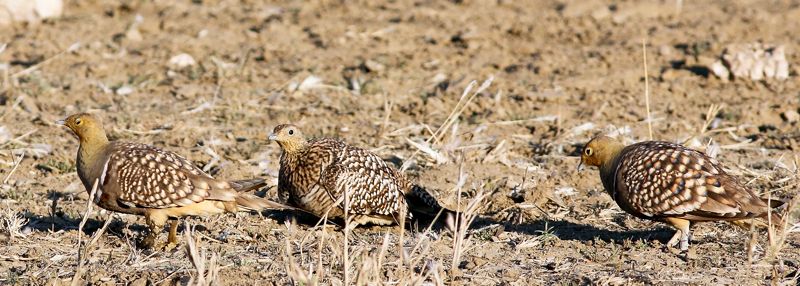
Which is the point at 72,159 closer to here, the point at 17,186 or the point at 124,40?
the point at 17,186

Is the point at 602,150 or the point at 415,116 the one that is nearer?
the point at 602,150

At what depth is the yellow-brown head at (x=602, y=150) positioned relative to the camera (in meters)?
7.35

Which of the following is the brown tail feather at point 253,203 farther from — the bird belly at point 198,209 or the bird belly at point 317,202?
the bird belly at point 317,202

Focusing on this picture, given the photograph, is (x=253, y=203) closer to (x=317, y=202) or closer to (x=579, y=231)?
(x=317, y=202)

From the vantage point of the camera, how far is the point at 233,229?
7324mm

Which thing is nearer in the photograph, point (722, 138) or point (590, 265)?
point (590, 265)

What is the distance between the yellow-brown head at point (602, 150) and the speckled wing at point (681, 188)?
0.39 meters

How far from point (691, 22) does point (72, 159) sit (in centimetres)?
770

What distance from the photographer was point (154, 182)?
267 inches

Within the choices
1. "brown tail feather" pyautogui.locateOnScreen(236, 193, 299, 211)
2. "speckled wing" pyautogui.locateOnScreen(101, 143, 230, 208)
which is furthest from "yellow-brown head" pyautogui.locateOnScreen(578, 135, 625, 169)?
"speckled wing" pyautogui.locateOnScreen(101, 143, 230, 208)

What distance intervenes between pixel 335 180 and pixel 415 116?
116 inches

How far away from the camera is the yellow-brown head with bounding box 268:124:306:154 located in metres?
7.56

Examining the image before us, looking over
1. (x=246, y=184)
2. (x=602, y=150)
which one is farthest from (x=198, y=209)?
(x=602, y=150)

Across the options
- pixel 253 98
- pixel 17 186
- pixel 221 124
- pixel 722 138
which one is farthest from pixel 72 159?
pixel 722 138
